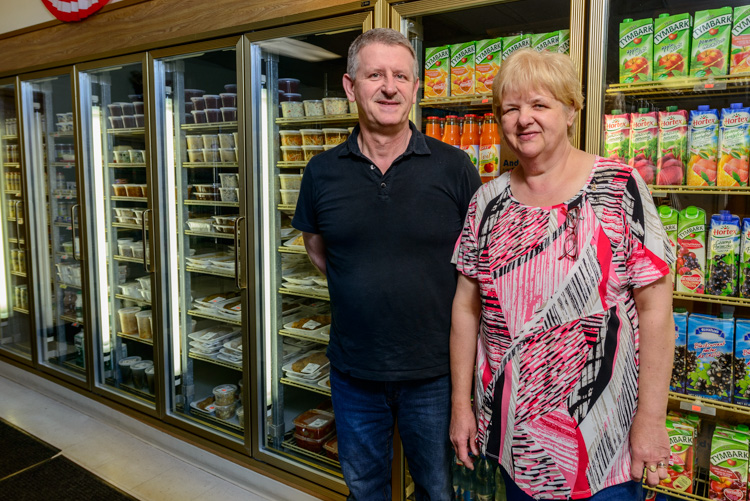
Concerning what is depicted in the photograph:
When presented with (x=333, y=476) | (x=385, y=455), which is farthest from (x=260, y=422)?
(x=385, y=455)

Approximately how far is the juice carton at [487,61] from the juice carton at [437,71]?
13cm

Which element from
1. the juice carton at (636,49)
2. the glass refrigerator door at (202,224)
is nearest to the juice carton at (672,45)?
the juice carton at (636,49)

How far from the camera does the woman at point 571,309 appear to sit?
1.24 metres

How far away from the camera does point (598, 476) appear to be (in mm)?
1270

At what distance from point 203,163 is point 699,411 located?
2675 mm

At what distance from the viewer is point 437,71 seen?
226 cm

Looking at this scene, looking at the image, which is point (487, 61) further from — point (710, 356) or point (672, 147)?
point (710, 356)

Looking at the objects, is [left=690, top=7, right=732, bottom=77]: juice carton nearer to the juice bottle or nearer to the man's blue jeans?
the juice bottle

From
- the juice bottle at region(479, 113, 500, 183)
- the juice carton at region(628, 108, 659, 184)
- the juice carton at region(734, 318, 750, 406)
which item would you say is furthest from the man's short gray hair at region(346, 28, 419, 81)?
the juice carton at region(734, 318, 750, 406)

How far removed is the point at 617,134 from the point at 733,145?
0.37m

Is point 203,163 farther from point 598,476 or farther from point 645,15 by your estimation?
point 598,476

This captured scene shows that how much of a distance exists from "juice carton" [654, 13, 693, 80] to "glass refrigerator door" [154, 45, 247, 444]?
2057 millimetres

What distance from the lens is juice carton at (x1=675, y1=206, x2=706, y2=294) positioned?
6.26 ft

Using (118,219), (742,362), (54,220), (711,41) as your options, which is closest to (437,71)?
(711,41)
